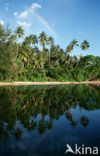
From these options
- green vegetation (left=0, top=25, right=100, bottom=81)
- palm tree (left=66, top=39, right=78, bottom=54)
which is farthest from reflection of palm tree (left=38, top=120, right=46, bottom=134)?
palm tree (left=66, top=39, right=78, bottom=54)

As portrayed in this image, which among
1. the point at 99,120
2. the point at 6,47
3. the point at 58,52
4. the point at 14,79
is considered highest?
the point at 58,52

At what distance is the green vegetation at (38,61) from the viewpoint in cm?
3662

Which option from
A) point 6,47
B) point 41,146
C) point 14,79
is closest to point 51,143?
point 41,146

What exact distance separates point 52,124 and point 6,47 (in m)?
32.9

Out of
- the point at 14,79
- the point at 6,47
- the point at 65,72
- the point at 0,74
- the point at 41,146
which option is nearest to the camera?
the point at 41,146

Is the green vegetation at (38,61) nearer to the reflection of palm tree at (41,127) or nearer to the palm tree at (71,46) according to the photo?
the palm tree at (71,46)

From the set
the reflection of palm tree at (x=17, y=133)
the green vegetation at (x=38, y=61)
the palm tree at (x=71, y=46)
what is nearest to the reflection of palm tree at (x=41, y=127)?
the reflection of palm tree at (x=17, y=133)

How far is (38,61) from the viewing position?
196ft

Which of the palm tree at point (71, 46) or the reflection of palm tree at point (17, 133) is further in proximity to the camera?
the palm tree at point (71, 46)

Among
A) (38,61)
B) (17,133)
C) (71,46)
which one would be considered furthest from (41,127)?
(71,46)

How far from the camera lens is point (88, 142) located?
4891 mm

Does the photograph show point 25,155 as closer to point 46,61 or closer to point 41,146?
point 41,146

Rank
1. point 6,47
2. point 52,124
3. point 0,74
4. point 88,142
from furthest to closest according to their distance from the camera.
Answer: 1. point 0,74
2. point 6,47
3. point 52,124
4. point 88,142

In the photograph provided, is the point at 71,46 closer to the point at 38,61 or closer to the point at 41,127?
the point at 38,61
